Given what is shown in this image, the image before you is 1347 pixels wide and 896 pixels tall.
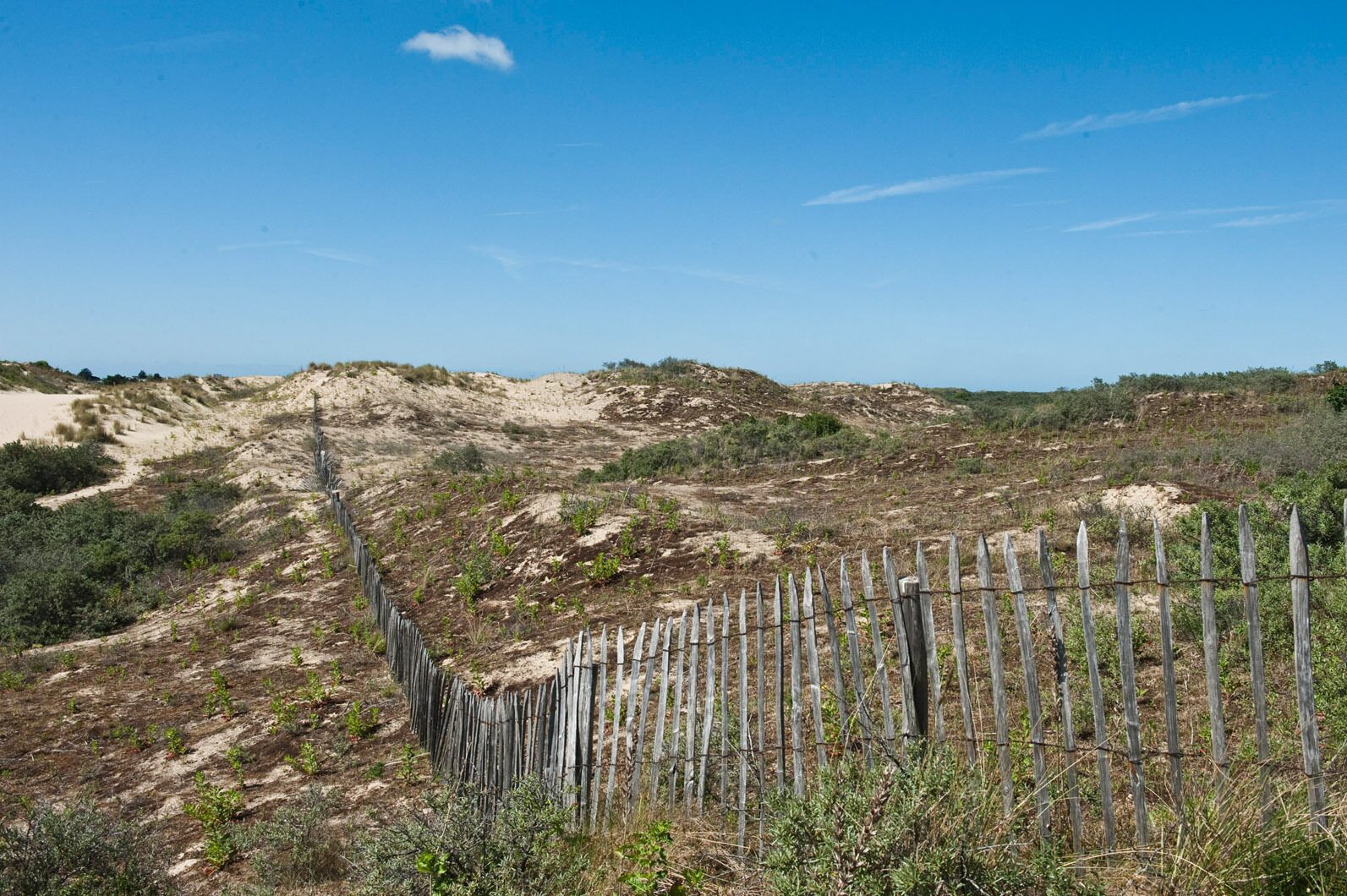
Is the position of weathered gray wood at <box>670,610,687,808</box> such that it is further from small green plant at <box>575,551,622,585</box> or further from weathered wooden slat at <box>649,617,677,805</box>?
small green plant at <box>575,551,622,585</box>

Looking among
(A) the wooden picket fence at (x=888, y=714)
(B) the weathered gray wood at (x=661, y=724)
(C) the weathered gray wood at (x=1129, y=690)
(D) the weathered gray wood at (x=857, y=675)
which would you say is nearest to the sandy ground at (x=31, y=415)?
(A) the wooden picket fence at (x=888, y=714)

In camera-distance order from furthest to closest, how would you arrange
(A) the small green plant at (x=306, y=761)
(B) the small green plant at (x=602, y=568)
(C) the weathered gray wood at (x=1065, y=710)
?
(B) the small green plant at (x=602, y=568) < (A) the small green plant at (x=306, y=761) < (C) the weathered gray wood at (x=1065, y=710)

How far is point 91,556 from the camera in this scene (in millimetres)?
15656

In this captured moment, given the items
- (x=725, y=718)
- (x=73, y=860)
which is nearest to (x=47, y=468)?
(x=73, y=860)

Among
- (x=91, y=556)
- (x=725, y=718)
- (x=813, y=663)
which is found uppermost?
(x=813, y=663)

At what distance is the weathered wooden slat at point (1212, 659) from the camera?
2.78 m

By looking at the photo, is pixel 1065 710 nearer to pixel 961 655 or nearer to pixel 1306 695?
pixel 961 655

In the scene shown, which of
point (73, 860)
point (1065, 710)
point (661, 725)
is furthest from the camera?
point (73, 860)

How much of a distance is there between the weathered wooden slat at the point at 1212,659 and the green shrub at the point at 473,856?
276 cm

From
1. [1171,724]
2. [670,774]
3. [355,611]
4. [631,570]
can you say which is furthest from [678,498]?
[1171,724]

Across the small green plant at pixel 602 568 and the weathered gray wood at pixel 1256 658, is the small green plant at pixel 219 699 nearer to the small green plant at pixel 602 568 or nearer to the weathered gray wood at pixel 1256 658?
the small green plant at pixel 602 568

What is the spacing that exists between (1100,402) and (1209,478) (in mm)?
10085

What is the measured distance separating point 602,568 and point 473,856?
22.6ft

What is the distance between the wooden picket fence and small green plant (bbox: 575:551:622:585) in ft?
12.0
